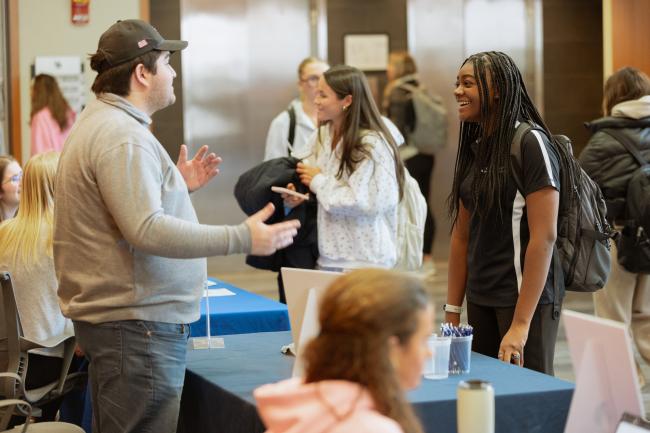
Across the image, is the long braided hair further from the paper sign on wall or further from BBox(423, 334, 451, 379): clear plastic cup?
the paper sign on wall

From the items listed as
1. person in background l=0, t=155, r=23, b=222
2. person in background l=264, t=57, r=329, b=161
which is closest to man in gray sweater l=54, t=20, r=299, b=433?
person in background l=0, t=155, r=23, b=222

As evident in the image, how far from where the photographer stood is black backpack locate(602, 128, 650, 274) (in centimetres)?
555

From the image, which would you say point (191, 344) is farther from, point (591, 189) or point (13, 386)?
point (591, 189)

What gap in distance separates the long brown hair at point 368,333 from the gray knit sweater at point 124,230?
97 centimetres

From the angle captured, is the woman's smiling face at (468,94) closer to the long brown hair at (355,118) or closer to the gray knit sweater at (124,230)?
the gray knit sweater at (124,230)

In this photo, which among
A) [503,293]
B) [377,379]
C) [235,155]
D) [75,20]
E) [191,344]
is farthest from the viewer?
[235,155]

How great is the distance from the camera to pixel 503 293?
3375mm

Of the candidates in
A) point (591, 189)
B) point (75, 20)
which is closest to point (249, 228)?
point (591, 189)

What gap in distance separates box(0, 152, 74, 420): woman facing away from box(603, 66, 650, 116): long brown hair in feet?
10.4

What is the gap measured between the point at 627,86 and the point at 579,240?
8.61ft

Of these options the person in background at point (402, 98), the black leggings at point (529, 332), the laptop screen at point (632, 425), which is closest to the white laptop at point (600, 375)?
the laptop screen at point (632, 425)

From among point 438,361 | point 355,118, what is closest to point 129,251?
point 438,361

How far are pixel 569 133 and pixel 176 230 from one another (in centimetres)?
920

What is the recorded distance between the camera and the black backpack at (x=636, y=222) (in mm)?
5551
